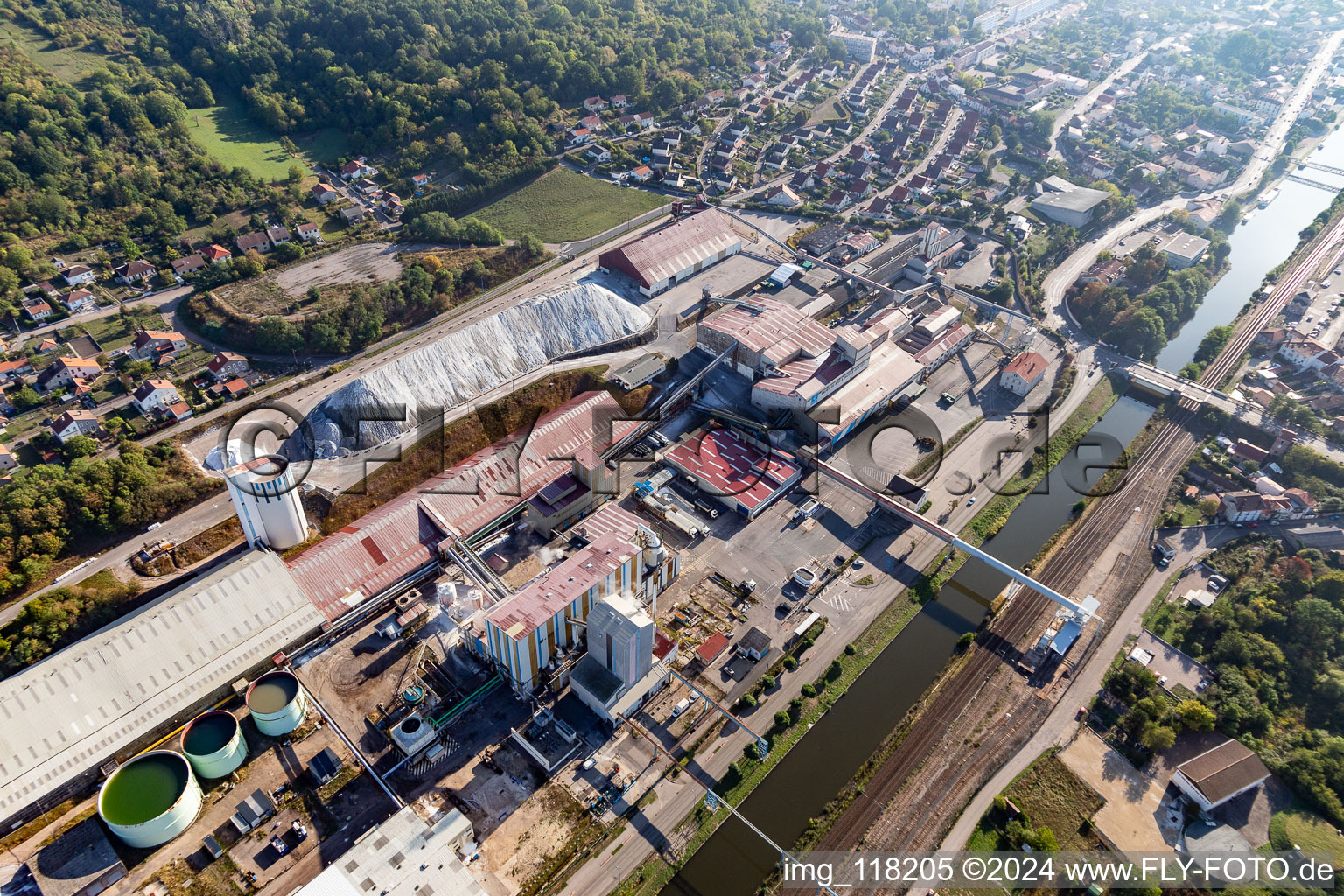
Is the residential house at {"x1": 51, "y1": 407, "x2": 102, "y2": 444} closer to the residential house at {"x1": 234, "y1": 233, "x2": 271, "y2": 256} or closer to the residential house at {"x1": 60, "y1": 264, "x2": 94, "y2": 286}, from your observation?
the residential house at {"x1": 60, "y1": 264, "x2": 94, "y2": 286}

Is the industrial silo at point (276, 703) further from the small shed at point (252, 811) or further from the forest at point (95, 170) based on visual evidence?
the forest at point (95, 170)

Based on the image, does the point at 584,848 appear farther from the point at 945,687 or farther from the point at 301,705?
the point at 945,687

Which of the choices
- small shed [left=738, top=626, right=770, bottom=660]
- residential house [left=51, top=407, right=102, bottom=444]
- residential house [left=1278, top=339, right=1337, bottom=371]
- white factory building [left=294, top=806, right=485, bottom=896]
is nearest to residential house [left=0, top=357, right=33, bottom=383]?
residential house [left=51, top=407, right=102, bottom=444]

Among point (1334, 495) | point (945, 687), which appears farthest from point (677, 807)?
point (1334, 495)

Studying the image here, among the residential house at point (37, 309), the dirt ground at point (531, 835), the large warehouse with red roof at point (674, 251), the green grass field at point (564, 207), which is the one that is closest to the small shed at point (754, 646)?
the dirt ground at point (531, 835)

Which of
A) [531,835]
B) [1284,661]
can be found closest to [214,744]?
[531,835]

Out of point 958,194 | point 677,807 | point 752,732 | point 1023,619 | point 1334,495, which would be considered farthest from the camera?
point 958,194
